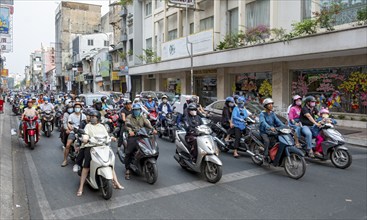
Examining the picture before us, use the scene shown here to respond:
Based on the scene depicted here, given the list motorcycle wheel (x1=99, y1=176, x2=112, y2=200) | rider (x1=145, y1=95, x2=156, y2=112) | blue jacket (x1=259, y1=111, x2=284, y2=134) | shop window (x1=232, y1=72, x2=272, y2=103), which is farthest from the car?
motorcycle wheel (x1=99, y1=176, x2=112, y2=200)

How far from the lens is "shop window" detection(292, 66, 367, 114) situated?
15867 millimetres

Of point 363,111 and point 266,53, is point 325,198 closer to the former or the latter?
Result: point 363,111

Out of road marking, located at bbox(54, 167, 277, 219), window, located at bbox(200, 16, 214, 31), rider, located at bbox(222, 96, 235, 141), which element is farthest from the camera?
window, located at bbox(200, 16, 214, 31)

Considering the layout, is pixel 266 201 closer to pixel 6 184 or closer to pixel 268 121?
pixel 268 121

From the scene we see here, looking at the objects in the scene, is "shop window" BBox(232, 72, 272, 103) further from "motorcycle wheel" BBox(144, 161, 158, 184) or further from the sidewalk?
"motorcycle wheel" BBox(144, 161, 158, 184)

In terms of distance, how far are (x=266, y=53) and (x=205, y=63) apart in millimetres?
6171

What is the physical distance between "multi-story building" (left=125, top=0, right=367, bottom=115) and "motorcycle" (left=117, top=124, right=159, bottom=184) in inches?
395

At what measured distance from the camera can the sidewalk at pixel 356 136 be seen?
1213 centimetres

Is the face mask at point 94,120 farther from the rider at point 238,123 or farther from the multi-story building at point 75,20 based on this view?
the multi-story building at point 75,20

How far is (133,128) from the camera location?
7152 millimetres

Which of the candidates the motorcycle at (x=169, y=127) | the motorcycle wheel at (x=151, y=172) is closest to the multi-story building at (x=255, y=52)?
the motorcycle at (x=169, y=127)

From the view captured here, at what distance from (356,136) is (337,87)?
4.21 meters

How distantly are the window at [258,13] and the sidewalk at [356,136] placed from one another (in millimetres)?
8338

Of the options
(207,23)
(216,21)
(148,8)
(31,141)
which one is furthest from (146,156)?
(148,8)
